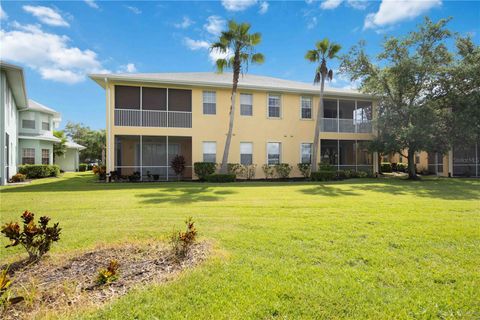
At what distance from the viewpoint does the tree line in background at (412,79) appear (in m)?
16.6

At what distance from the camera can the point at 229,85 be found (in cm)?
1814

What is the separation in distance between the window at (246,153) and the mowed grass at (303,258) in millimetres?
10622

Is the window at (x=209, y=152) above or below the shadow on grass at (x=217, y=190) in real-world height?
above

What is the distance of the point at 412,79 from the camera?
1756 centimetres

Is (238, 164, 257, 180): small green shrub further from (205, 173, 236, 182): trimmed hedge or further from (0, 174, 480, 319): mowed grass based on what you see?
(0, 174, 480, 319): mowed grass

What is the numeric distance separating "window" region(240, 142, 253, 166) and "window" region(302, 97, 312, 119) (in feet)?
16.0

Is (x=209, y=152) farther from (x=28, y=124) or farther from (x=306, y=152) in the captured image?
(x=28, y=124)

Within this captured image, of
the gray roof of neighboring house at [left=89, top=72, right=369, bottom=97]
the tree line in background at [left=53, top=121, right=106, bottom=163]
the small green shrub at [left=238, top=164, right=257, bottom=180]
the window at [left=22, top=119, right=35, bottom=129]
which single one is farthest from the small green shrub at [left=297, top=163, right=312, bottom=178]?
the tree line in background at [left=53, top=121, right=106, bottom=163]

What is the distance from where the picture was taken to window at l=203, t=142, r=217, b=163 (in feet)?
60.4

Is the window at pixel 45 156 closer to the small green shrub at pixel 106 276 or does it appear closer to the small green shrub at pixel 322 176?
the small green shrub at pixel 322 176

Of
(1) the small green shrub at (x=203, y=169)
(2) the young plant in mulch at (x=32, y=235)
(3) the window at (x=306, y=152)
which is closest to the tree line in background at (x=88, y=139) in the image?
(1) the small green shrub at (x=203, y=169)

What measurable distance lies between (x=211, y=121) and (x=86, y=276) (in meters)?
15.5

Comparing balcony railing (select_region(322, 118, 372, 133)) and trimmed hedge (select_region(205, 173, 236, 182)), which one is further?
balcony railing (select_region(322, 118, 372, 133))

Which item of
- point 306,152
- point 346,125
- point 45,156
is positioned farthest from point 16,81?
point 346,125
